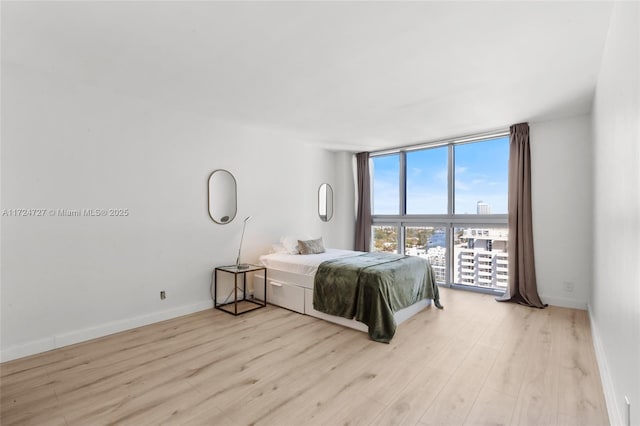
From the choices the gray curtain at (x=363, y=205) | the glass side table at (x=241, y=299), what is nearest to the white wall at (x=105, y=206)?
the glass side table at (x=241, y=299)

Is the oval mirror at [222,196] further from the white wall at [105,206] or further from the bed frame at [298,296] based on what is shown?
the bed frame at [298,296]

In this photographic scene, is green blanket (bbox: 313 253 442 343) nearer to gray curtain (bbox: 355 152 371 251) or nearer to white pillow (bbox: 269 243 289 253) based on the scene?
white pillow (bbox: 269 243 289 253)

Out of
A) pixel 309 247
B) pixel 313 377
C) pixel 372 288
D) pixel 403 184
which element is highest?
pixel 403 184

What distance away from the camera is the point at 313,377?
92.1 inches

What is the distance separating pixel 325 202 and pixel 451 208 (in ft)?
7.27

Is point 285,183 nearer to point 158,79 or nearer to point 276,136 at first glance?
point 276,136

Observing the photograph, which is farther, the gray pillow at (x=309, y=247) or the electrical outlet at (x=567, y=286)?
the gray pillow at (x=309, y=247)

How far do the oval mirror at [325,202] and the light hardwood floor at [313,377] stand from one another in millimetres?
2667

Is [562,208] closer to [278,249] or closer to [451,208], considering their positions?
[451,208]

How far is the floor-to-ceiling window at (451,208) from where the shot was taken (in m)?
4.65

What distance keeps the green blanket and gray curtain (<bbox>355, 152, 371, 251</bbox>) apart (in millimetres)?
1939

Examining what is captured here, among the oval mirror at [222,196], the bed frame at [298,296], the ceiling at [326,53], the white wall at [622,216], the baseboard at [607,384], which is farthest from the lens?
the oval mirror at [222,196]

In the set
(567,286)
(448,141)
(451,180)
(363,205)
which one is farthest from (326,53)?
(567,286)

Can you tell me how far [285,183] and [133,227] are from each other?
2328mm
